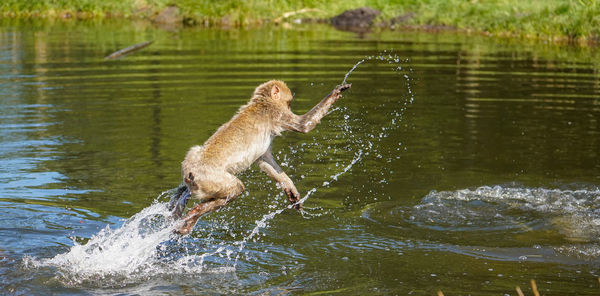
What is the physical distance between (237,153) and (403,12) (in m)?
26.0

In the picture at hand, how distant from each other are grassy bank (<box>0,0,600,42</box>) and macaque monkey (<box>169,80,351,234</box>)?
60.8 feet

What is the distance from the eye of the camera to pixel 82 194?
9.44 meters

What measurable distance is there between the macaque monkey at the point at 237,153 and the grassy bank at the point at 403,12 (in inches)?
730

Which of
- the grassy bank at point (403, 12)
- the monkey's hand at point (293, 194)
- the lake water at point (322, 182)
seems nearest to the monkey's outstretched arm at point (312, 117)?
the monkey's hand at point (293, 194)

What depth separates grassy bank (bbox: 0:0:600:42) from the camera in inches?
1024

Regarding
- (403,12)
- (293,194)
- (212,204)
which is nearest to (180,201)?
(212,204)

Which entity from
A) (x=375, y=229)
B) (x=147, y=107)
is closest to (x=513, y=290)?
(x=375, y=229)

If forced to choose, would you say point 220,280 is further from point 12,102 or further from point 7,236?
point 12,102

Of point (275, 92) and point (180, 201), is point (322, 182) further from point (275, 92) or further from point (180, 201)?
point (180, 201)

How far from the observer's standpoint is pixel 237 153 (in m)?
7.17

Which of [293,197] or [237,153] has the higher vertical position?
[237,153]

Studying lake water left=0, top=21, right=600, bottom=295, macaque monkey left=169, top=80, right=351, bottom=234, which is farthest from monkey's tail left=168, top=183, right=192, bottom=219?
lake water left=0, top=21, right=600, bottom=295

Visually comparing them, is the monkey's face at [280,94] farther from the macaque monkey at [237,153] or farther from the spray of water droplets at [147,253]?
the spray of water droplets at [147,253]

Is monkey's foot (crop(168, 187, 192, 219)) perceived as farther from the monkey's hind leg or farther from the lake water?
the monkey's hind leg
